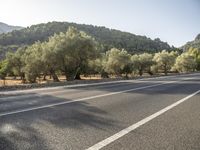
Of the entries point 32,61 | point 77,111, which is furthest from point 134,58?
point 77,111

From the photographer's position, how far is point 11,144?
5680 millimetres

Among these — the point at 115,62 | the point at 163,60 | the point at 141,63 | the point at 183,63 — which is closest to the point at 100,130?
the point at 115,62

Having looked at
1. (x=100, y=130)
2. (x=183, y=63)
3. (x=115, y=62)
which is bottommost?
(x=100, y=130)

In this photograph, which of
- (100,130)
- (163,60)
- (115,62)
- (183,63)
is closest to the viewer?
(100,130)

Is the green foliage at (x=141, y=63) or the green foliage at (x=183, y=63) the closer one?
the green foliage at (x=141, y=63)

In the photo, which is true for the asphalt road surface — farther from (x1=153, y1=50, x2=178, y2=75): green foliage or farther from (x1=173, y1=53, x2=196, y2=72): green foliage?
(x1=173, y1=53, x2=196, y2=72): green foliage

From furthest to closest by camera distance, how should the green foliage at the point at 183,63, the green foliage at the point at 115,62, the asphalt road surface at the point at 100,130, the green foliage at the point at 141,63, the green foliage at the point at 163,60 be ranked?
1. the green foliage at the point at 183,63
2. the green foliage at the point at 163,60
3. the green foliage at the point at 141,63
4. the green foliage at the point at 115,62
5. the asphalt road surface at the point at 100,130

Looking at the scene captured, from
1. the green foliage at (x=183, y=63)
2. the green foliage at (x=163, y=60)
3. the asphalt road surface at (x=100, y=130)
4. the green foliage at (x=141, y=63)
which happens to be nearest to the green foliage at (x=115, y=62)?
the green foliage at (x=141, y=63)

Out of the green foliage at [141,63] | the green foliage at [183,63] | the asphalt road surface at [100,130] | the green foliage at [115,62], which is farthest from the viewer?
the green foliage at [183,63]

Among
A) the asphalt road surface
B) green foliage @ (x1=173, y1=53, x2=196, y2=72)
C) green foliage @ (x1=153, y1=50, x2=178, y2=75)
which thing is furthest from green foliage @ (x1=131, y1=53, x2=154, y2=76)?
the asphalt road surface

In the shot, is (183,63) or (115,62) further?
(183,63)

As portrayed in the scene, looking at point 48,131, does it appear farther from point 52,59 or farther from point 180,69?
point 180,69

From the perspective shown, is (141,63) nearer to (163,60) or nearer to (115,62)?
(163,60)

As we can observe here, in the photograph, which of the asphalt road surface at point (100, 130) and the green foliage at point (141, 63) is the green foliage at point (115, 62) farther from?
the asphalt road surface at point (100, 130)
